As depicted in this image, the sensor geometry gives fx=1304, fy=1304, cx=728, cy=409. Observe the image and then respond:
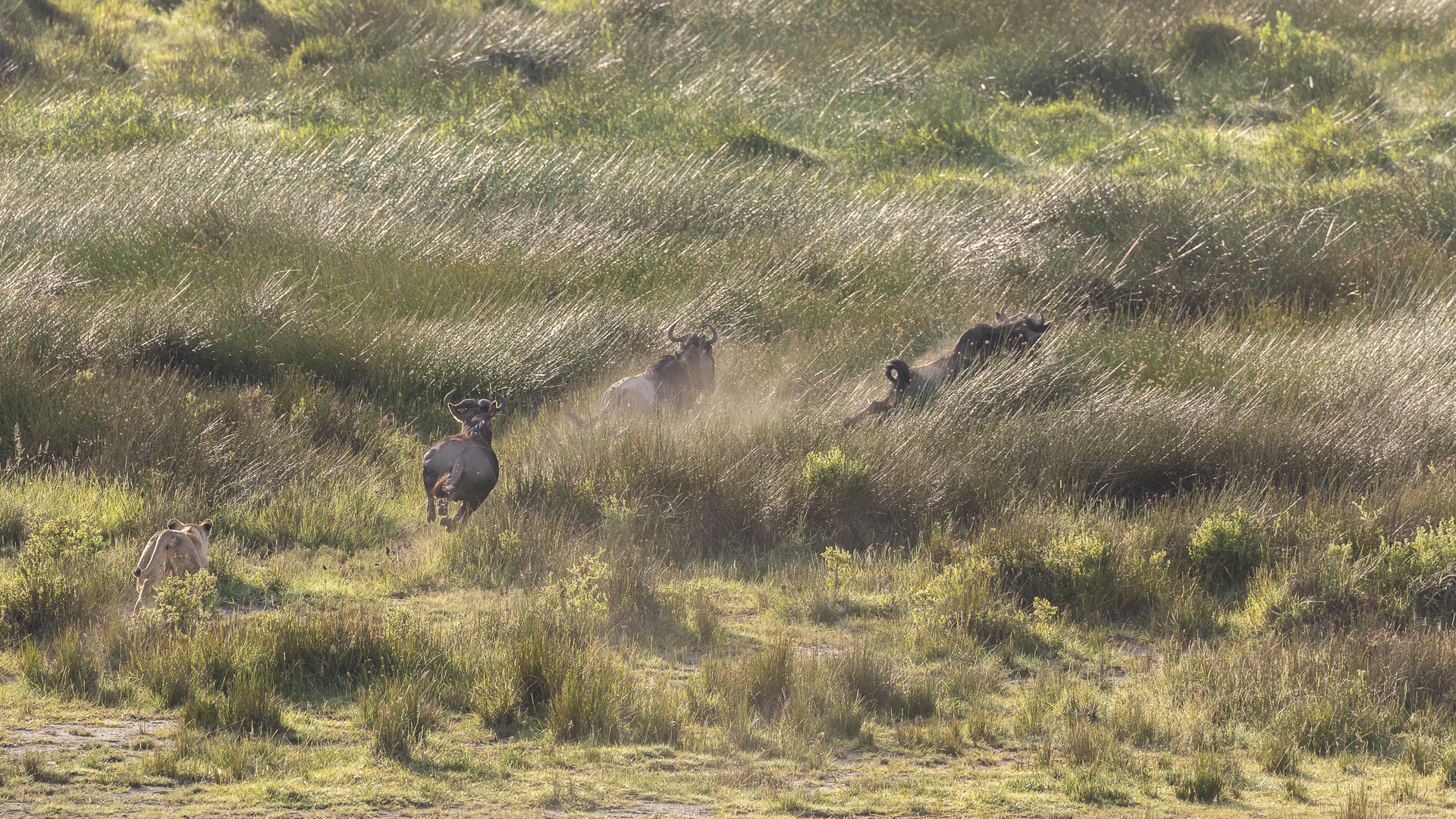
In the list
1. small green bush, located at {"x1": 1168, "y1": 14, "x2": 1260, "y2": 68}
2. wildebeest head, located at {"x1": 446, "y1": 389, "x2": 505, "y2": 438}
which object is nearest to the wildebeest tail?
wildebeest head, located at {"x1": 446, "y1": 389, "x2": 505, "y2": 438}

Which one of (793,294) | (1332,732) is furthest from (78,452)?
(1332,732)

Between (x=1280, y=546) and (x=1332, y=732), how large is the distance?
2171 mm

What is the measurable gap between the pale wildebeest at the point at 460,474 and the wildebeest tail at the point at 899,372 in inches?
102

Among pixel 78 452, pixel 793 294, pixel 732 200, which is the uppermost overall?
pixel 732 200

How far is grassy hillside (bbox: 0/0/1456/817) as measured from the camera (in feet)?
15.4

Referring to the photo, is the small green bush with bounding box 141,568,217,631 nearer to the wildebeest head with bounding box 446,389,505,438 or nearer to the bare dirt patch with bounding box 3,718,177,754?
the bare dirt patch with bounding box 3,718,177,754

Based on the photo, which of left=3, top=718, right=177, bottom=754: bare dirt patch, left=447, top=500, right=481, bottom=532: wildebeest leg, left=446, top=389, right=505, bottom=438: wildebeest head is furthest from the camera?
left=446, top=389, right=505, bottom=438: wildebeest head

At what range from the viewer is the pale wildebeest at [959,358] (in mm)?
8430

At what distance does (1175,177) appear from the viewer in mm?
15523

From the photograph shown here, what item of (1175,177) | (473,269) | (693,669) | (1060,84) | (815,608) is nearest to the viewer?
(693,669)

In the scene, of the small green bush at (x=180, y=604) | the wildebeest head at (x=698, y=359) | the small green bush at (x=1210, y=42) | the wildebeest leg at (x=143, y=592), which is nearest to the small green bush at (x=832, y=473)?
the wildebeest head at (x=698, y=359)

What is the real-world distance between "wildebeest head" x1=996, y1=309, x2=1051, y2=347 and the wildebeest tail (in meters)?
0.86

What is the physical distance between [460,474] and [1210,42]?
59.4 feet

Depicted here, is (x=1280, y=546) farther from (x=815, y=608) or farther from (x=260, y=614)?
(x=260, y=614)
